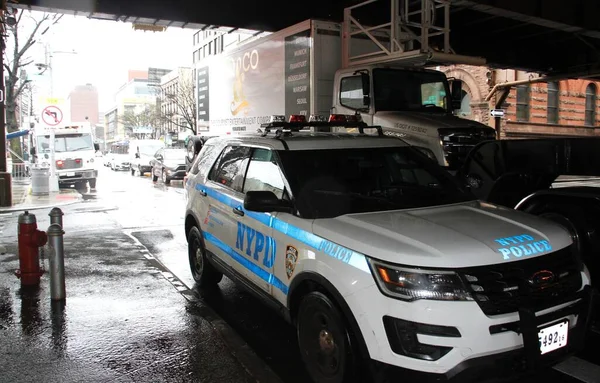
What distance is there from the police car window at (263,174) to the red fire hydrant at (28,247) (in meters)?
3.21

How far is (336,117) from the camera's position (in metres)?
7.69

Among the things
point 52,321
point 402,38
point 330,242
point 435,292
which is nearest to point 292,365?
point 330,242

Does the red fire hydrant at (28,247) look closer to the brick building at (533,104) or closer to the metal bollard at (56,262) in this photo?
the metal bollard at (56,262)

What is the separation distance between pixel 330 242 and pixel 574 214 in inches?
114

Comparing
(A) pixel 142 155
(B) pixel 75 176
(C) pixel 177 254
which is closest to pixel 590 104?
(A) pixel 142 155

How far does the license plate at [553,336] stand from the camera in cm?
300

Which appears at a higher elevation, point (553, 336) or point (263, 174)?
point (263, 174)

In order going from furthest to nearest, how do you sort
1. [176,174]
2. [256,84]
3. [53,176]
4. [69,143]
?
[176,174] < [69,143] < [53,176] < [256,84]

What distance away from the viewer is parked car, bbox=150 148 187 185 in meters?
21.9

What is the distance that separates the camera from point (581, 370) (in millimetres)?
3848

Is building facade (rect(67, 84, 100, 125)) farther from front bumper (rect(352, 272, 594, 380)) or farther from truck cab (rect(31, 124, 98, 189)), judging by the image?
front bumper (rect(352, 272, 594, 380))

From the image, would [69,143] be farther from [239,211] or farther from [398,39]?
[239,211]

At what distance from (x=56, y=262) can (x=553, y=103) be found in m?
32.5

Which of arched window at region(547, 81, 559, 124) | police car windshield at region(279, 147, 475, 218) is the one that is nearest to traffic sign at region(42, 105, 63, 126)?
police car windshield at region(279, 147, 475, 218)
